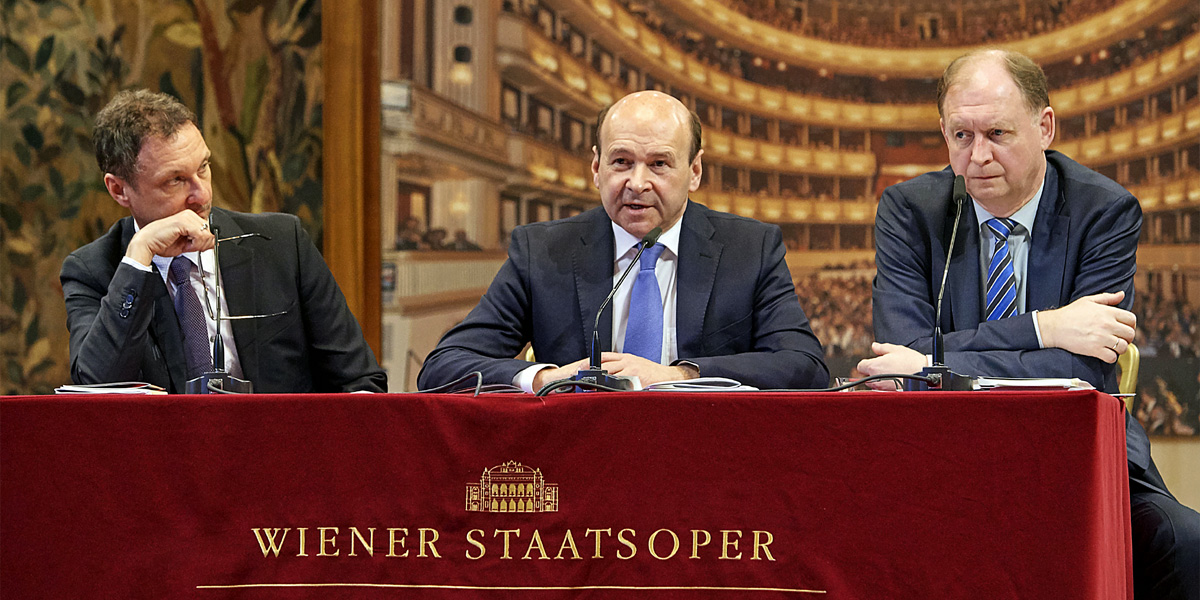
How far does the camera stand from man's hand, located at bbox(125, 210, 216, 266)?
220 centimetres

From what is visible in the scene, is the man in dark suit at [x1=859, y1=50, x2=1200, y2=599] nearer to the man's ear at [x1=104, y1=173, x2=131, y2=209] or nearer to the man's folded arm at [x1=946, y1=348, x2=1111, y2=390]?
the man's folded arm at [x1=946, y1=348, x2=1111, y2=390]

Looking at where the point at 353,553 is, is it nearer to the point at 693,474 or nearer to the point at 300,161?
the point at 693,474

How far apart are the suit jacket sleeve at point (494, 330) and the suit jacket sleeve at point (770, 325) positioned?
38cm

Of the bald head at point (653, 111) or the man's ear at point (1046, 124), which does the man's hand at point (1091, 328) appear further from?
the bald head at point (653, 111)

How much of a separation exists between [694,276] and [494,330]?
18.8 inches

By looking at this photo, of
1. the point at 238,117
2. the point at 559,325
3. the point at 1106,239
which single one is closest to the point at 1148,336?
the point at 1106,239

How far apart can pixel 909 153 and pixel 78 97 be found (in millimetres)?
3084

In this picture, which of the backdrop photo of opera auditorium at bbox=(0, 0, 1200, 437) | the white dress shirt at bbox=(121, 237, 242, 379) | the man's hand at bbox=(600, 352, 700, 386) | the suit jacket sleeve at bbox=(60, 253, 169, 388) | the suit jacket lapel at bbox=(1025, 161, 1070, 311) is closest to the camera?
the man's hand at bbox=(600, 352, 700, 386)

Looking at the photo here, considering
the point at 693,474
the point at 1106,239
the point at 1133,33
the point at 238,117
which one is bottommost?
the point at 693,474

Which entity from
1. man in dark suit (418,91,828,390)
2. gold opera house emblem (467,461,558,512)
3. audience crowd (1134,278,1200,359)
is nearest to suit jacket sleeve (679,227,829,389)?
man in dark suit (418,91,828,390)

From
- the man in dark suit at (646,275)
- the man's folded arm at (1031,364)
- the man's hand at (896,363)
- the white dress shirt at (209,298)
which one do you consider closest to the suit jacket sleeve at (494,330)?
the man in dark suit at (646,275)

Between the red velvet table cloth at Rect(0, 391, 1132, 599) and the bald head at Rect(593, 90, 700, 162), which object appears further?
the bald head at Rect(593, 90, 700, 162)

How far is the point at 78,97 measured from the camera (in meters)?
3.42

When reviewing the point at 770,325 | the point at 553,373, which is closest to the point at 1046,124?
the point at 770,325
